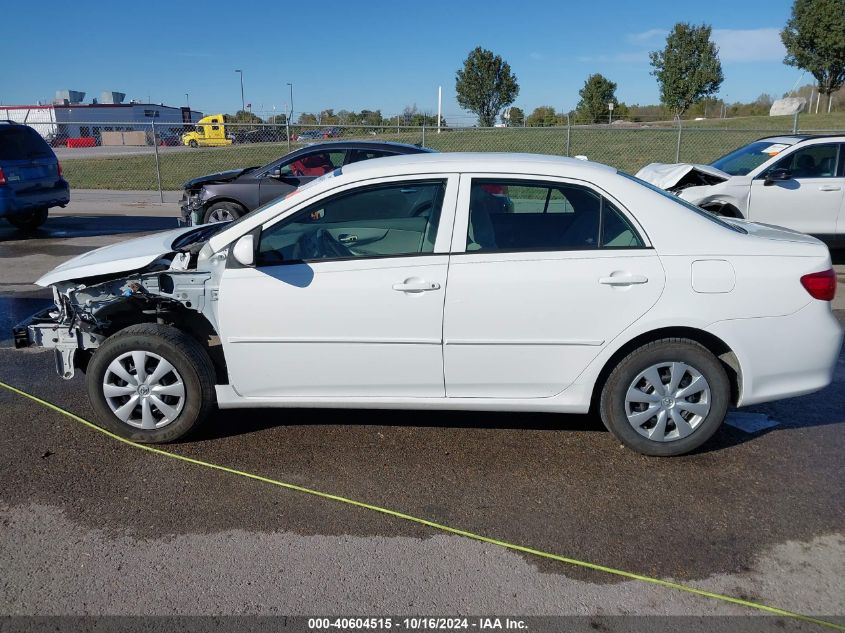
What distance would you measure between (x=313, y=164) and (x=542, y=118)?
119 feet

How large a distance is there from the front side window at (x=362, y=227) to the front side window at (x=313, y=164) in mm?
6952

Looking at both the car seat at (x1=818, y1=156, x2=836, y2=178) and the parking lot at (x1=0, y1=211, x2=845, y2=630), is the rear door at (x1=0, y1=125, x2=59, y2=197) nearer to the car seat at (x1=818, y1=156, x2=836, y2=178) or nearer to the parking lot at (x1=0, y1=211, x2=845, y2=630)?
the parking lot at (x1=0, y1=211, x2=845, y2=630)

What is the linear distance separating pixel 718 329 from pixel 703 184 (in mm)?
6551

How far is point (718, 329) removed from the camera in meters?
3.97

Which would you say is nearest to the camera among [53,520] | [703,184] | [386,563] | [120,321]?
[386,563]

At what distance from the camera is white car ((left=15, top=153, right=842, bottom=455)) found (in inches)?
156

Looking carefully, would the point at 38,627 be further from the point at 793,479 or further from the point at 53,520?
the point at 793,479

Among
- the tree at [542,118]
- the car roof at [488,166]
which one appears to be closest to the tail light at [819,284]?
the car roof at [488,166]

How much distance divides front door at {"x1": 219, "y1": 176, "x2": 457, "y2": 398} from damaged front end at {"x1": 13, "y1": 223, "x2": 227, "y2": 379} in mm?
→ 242

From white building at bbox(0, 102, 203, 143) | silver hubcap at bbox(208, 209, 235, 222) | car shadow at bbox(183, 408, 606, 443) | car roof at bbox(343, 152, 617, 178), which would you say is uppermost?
white building at bbox(0, 102, 203, 143)

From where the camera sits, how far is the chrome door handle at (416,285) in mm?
3949

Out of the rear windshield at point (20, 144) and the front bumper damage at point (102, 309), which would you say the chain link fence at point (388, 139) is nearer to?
the rear windshield at point (20, 144)

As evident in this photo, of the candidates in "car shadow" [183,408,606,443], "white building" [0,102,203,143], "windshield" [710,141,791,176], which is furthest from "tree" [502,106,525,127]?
"car shadow" [183,408,606,443]

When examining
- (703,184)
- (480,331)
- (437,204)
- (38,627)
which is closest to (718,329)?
(480,331)
